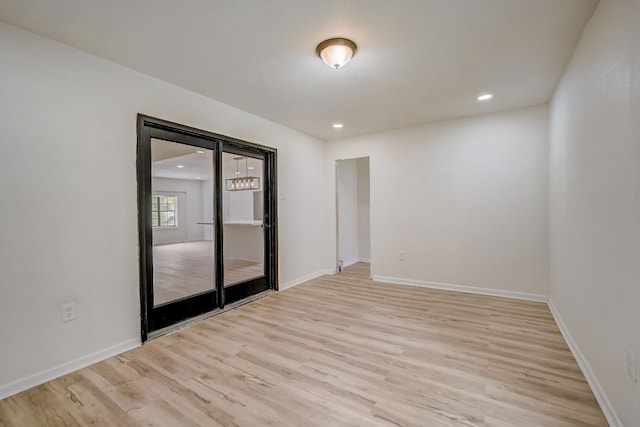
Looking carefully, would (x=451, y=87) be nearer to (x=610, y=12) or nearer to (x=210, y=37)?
(x=610, y=12)

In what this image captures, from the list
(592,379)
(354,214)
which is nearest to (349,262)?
(354,214)

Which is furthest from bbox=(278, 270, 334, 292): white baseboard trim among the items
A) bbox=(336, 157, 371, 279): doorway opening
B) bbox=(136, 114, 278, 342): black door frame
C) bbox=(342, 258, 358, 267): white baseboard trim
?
bbox=(342, 258, 358, 267): white baseboard trim

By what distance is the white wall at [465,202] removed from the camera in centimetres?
368

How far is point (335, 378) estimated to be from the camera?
2055 mm

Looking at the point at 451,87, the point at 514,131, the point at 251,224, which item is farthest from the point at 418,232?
the point at 251,224

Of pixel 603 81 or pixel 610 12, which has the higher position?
pixel 610 12

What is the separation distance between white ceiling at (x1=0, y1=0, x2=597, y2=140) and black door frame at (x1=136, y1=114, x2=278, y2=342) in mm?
501

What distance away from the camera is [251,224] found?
4.24 metres

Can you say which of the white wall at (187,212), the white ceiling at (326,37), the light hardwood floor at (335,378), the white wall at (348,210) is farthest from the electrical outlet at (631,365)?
the white wall at (348,210)

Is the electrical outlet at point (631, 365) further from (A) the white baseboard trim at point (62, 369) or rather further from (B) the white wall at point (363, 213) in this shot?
(B) the white wall at point (363, 213)

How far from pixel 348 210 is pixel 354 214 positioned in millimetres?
298

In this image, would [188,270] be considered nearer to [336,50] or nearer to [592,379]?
[336,50]

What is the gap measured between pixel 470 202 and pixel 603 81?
247 centimetres

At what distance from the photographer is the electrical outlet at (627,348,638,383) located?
1.34m
